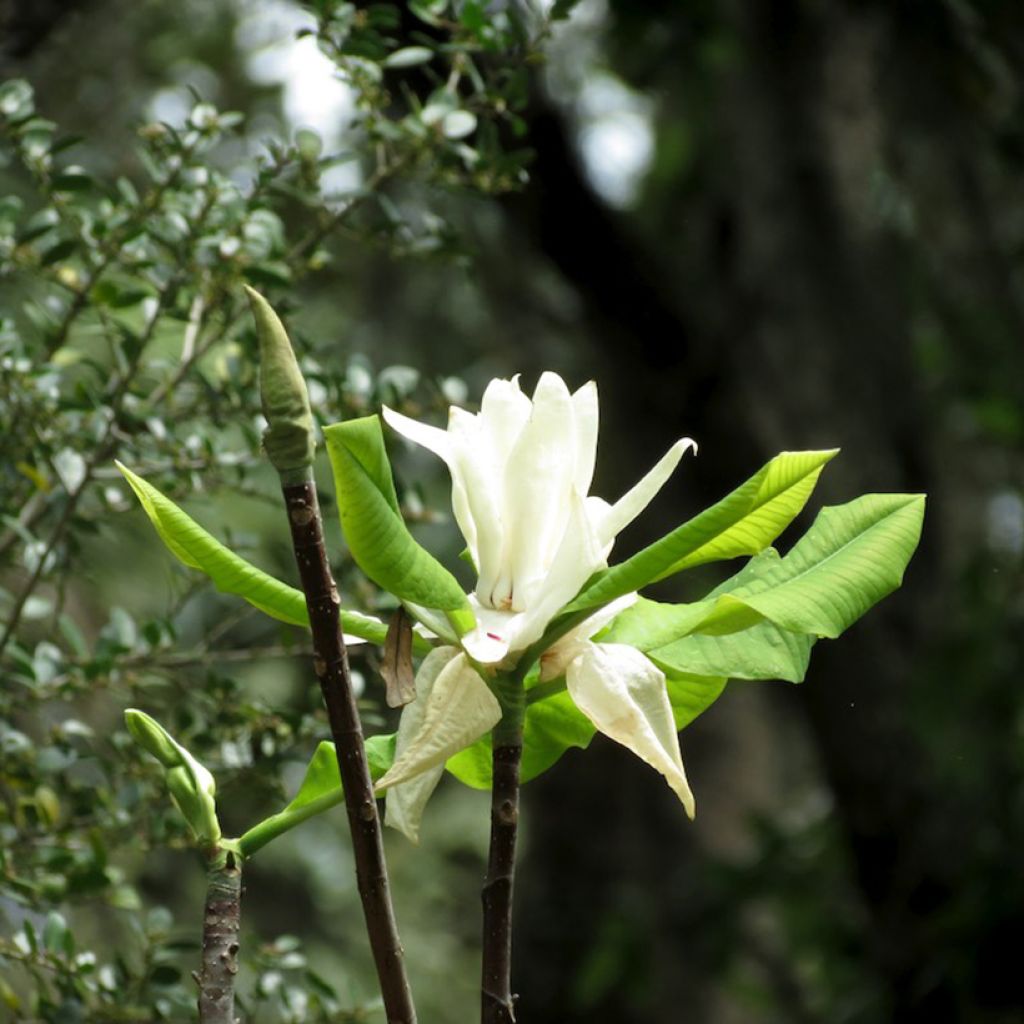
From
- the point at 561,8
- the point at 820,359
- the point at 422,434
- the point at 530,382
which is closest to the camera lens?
the point at 422,434

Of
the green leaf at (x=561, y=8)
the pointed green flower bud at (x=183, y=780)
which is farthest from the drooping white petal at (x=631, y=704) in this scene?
the green leaf at (x=561, y=8)

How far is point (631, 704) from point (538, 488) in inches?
3.3

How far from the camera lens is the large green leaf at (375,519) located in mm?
420

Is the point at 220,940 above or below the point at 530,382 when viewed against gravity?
above

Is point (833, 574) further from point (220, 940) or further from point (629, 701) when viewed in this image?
point (220, 940)

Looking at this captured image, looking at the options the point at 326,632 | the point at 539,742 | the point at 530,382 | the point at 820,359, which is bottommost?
the point at 530,382

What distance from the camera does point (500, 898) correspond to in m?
0.45

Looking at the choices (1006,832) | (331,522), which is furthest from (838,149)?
(331,522)

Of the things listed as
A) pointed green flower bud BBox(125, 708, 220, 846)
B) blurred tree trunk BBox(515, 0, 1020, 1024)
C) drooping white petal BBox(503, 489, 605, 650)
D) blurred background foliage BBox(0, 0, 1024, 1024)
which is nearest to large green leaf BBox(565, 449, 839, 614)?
drooping white petal BBox(503, 489, 605, 650)

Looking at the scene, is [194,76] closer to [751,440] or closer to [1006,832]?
[751,440]

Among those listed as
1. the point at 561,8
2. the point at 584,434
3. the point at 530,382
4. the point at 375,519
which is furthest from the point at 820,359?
the point at 375,519

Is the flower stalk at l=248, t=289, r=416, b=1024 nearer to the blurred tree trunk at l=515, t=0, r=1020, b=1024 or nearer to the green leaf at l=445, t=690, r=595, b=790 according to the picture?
the green leaf at l=445, t=690, r=595, b=790

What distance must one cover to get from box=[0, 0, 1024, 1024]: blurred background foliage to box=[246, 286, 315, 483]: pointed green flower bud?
0.57 m

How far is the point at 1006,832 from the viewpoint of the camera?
2406mm
